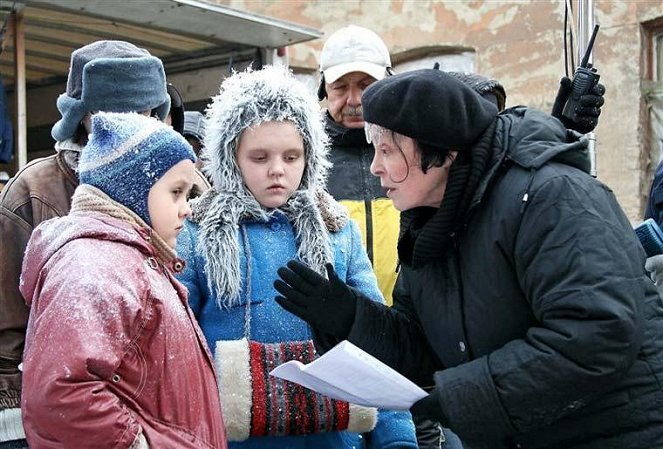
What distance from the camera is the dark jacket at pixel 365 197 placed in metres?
3.55

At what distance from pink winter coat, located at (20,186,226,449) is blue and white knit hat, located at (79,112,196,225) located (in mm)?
40

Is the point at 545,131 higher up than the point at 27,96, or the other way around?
the point at 27,96

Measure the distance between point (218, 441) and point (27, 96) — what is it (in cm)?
607

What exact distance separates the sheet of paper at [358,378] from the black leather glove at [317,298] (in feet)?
0.49

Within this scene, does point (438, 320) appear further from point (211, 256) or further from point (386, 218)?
point (386, 218)

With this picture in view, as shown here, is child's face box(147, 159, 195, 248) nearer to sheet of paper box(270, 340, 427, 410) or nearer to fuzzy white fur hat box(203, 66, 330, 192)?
sheet of paper box(270, 340, 427, 410)

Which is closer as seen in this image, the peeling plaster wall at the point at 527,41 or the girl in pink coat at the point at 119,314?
the girl in pink coat at the point at 119,314

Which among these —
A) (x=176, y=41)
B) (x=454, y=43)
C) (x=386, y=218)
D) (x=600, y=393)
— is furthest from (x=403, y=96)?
(x=454, y=43)

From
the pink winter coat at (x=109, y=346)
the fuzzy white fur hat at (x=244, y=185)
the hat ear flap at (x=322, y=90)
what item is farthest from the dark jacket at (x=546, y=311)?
the hat ear flap at (x=322, y=90)

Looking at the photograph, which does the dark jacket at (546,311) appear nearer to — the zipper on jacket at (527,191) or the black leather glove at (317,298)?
the zipper on jacket at (527,191)

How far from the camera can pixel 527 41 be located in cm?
933

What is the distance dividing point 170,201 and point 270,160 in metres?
0.62

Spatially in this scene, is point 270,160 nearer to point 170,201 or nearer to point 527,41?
point 170,201

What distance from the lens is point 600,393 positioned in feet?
6.66
